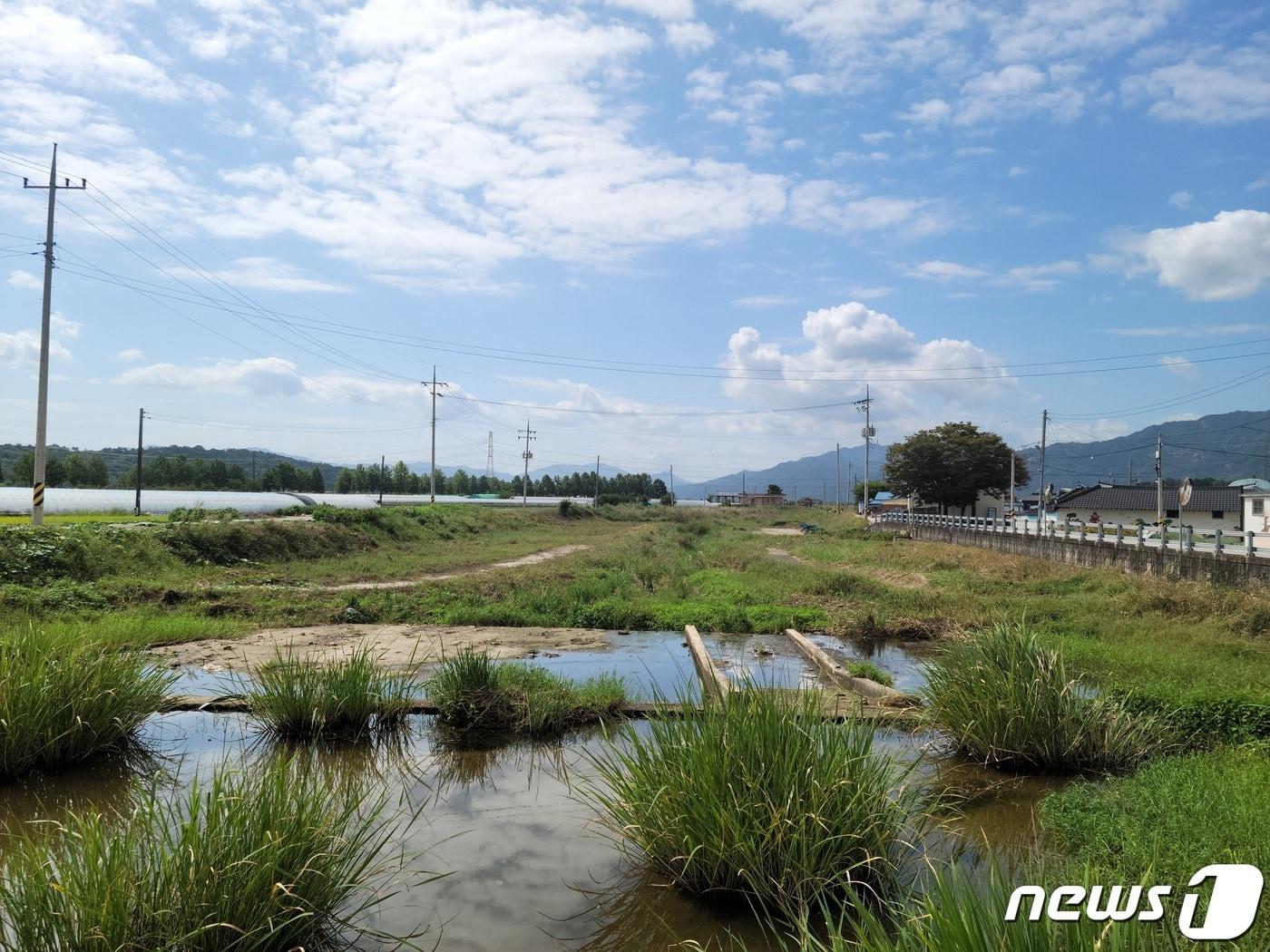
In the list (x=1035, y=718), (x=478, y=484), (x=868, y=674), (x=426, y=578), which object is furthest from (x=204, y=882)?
(x=478, y=484)

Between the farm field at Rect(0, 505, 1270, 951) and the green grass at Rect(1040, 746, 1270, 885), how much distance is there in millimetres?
28

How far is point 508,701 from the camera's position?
9.10 metres

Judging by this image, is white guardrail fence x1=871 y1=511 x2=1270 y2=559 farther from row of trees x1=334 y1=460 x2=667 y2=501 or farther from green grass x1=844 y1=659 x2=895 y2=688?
row of trees x1=334 y1=460 x2=667 y2=501

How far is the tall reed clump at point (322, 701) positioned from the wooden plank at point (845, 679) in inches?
209

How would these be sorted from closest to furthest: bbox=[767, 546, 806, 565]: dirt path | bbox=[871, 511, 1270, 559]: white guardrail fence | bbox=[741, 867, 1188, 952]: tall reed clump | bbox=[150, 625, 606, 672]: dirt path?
bbox=[741, 867, 1188, 952]: tall reed clump, bbox=[150, 625, 606, 672]: dirt path, bbox=[871, 511, 1270, 559]: white guardrail fence, bbox=[767, 546, 806, 565]: dirt path

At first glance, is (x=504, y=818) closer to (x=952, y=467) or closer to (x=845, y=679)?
(x=845, y=679)

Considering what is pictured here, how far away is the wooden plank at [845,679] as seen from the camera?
9820 mm

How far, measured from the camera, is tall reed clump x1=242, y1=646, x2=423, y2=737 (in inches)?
323

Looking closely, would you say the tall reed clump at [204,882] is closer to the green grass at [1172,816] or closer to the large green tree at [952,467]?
the green grass at [1172,816]

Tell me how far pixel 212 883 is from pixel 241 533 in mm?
23969

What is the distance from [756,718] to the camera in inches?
205

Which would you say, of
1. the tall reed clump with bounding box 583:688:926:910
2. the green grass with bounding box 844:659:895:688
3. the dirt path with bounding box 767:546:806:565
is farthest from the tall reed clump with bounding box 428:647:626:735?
the dirt path with bounding box 767:546:806:565

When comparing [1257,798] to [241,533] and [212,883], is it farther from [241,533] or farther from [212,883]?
[241,533]

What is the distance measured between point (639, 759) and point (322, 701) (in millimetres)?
4367
